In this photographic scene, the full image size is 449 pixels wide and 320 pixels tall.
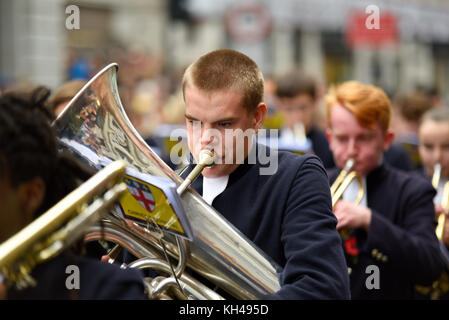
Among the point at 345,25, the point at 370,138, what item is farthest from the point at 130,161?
the point at 345,25

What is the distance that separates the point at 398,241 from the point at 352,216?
22 cm

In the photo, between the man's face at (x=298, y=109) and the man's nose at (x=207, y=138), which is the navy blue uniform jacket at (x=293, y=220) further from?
the man's face at (x=298, y=109)

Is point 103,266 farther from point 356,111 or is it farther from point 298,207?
point 356,111

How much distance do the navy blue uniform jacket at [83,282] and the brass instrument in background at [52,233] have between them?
4cm

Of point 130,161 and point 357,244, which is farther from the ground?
point 130,161

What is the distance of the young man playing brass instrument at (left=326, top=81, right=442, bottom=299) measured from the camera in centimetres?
291

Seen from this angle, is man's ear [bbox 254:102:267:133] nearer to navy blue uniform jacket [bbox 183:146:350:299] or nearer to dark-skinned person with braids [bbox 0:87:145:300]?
navy blue uniform jacket [bbox 183:146:350:299]

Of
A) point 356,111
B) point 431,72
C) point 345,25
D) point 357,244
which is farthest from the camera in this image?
point 431,72

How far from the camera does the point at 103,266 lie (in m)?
1.74

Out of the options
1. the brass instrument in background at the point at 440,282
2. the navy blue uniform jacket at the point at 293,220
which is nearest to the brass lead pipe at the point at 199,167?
the navy blue uniform jacket at the point at 293,220

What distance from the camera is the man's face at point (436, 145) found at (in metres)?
4.02

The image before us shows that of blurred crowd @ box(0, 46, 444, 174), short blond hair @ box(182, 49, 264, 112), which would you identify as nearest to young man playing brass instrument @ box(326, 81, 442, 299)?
short blond hair @ box(182, 49, 264, 112)
